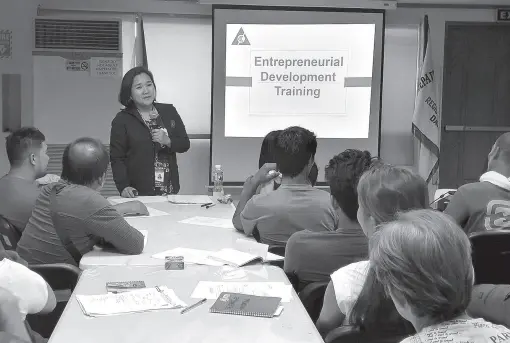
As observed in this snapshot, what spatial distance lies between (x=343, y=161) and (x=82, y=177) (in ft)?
3.83

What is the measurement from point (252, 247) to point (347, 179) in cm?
63

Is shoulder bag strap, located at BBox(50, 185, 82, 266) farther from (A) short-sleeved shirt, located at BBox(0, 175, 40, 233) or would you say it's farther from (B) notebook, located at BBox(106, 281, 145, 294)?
(B) notebook, located at BBox(106, 281, 145, 294)

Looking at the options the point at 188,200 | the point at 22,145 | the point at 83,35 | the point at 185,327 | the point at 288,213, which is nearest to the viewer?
the point at 185,327

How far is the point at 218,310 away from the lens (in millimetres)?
1877

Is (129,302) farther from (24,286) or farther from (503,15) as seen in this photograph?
(503,15)

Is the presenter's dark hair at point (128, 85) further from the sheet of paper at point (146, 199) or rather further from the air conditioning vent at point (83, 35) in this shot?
the air conditioning vent at point (83, 35)

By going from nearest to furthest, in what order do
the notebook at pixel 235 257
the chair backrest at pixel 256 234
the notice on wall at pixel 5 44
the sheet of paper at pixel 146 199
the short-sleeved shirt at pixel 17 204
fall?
the notebook at pixel 235 257
the chair backrest at pixel 256 234
the short-sleeved shirt at pixel 17 204
the sheet of paper at pixel 146 199
the notice on wall at pixel 5 44

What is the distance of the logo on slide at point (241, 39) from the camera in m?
5.43

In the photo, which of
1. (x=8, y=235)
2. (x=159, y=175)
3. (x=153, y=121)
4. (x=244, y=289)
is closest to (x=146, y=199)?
(x=159, y=175)

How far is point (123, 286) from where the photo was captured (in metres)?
2.11

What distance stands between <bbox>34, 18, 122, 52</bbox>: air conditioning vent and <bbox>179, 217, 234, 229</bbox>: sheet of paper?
2.49 metres

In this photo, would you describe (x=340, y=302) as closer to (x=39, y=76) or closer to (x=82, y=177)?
(x=82, y=177)

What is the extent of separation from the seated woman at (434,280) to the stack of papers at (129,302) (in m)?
0.90

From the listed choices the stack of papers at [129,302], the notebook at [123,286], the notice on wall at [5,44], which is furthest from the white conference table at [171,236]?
the notice on wall at [5,44]
